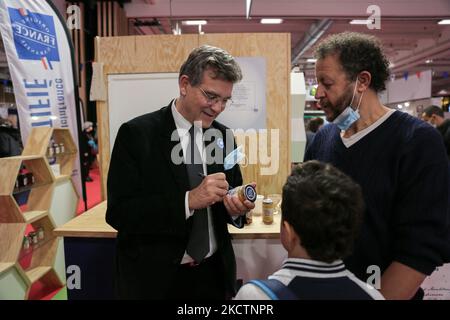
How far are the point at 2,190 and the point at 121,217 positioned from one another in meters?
1.82

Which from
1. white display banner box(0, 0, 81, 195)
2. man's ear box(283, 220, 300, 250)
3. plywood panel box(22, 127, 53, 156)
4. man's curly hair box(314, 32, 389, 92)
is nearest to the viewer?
man's ear box(283, 220, 300, 250)

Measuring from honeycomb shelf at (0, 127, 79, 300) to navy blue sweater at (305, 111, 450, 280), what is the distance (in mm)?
2540

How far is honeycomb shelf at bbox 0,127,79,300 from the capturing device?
276 centimetres

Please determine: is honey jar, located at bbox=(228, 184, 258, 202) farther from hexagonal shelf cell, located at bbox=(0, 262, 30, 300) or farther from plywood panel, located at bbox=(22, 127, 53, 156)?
plywood panel, located at bbox=(22, 127, 53, 156)

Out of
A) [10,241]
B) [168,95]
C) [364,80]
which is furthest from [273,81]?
[10,241]

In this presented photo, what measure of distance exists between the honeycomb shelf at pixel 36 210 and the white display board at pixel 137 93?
0.86 meters

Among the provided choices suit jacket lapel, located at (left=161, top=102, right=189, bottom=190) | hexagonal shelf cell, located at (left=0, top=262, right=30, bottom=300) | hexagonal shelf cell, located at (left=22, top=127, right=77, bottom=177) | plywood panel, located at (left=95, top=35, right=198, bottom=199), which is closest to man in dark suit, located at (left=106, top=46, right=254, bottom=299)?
suit jacket lapel, located at (left=161, top=102, right=189, bottom=190)

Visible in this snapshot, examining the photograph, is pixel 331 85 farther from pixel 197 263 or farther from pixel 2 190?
pixel 2 190

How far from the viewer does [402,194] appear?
47.3 inches

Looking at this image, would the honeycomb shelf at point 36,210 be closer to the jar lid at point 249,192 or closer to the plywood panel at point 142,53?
the plywood panel at point 142,53

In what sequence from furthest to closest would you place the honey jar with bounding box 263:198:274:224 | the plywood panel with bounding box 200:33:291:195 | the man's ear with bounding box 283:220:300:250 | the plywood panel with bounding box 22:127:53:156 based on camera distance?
1. the plywood panel with bounding box 22:127:53:156
2. the plywood panel with bounding box 200:33:291:195
3. the honey jar with bounding box 263:198:274:224
4. the man's ear with bounding box 283:220:300:250

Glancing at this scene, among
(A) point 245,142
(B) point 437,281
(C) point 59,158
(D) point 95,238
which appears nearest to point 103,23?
(C) point 59,158

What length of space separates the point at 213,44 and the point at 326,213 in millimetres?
1968

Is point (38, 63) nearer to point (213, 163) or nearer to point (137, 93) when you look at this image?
point (137, 93)
